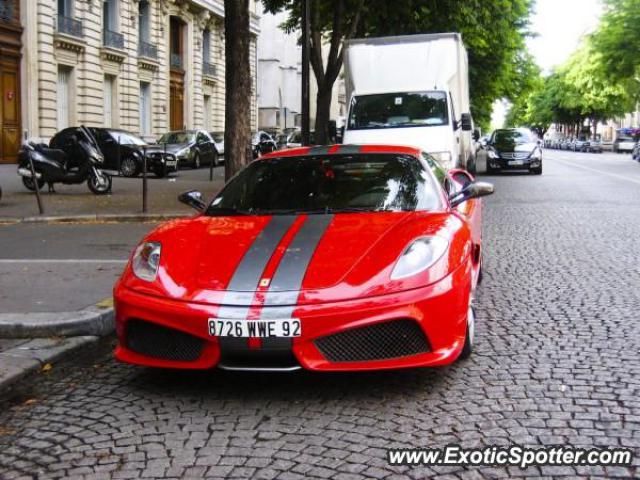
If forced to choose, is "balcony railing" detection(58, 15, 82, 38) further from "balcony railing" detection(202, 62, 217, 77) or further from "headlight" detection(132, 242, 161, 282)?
"headlight" detection(132, 242, 161, 282)

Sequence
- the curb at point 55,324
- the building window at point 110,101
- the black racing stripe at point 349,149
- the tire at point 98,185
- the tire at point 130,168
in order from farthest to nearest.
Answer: the building window at point 110,101, the tire at point 130,168, the tire at point 98,185, the black racing stripe at point 349,149, the curb at point 55,324

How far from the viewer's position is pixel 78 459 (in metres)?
3.39

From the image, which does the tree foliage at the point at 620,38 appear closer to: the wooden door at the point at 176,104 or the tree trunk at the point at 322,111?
the wooden door at the point at 176,104

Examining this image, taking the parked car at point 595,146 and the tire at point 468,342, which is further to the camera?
the parked car at point 595,146

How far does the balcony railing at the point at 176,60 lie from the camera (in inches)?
1553

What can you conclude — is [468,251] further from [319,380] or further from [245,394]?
[245,394]

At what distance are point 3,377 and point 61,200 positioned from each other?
11.8m

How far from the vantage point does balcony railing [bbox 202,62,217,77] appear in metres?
43.5

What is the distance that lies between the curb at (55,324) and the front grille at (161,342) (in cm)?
128

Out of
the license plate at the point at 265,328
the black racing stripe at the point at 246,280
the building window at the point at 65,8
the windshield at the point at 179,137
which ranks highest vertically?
the building window at the point at 65,8

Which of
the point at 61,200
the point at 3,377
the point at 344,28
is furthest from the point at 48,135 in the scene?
the point at 3,377

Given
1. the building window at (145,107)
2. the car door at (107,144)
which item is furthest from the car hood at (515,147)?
the building window at (145,107)

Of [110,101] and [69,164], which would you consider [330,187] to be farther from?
[110,101]

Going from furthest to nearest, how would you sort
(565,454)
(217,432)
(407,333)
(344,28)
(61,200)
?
(344,28), (61,200), (407,333), (217,432), (565,454)
